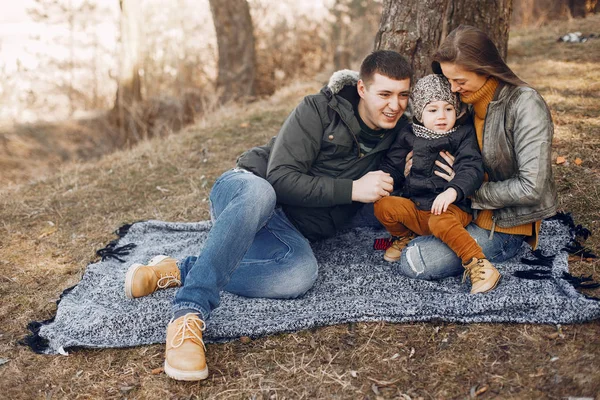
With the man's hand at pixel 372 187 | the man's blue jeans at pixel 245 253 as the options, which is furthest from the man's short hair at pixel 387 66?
the man's blue jeans at pixel 245 253

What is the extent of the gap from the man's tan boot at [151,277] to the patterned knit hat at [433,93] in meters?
1.82

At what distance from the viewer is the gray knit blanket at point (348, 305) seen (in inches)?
111

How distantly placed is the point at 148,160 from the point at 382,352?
4225 mm

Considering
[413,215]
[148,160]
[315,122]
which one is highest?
[315,122]

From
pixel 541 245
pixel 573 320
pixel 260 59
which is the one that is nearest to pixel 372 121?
pixel 541 245

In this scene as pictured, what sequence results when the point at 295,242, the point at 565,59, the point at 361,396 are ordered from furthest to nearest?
the point at 565,59 < the point at 295,242 < the point at 361,396

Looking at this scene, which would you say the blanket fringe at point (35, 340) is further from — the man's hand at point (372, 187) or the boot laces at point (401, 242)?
the boot laces at point (401, 242)

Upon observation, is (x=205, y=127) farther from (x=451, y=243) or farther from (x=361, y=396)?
(x=361, y=396)

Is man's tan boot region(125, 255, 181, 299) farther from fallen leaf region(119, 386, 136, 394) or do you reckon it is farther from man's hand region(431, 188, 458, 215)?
man's hand region(431, 188, 458, 215)

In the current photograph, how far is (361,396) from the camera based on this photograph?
95.3 inches

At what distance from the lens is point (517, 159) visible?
3027 millimetres

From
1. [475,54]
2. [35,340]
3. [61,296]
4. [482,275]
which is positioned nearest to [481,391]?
[482,275]

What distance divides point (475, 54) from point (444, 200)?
0.83 m

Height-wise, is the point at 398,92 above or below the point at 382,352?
above
